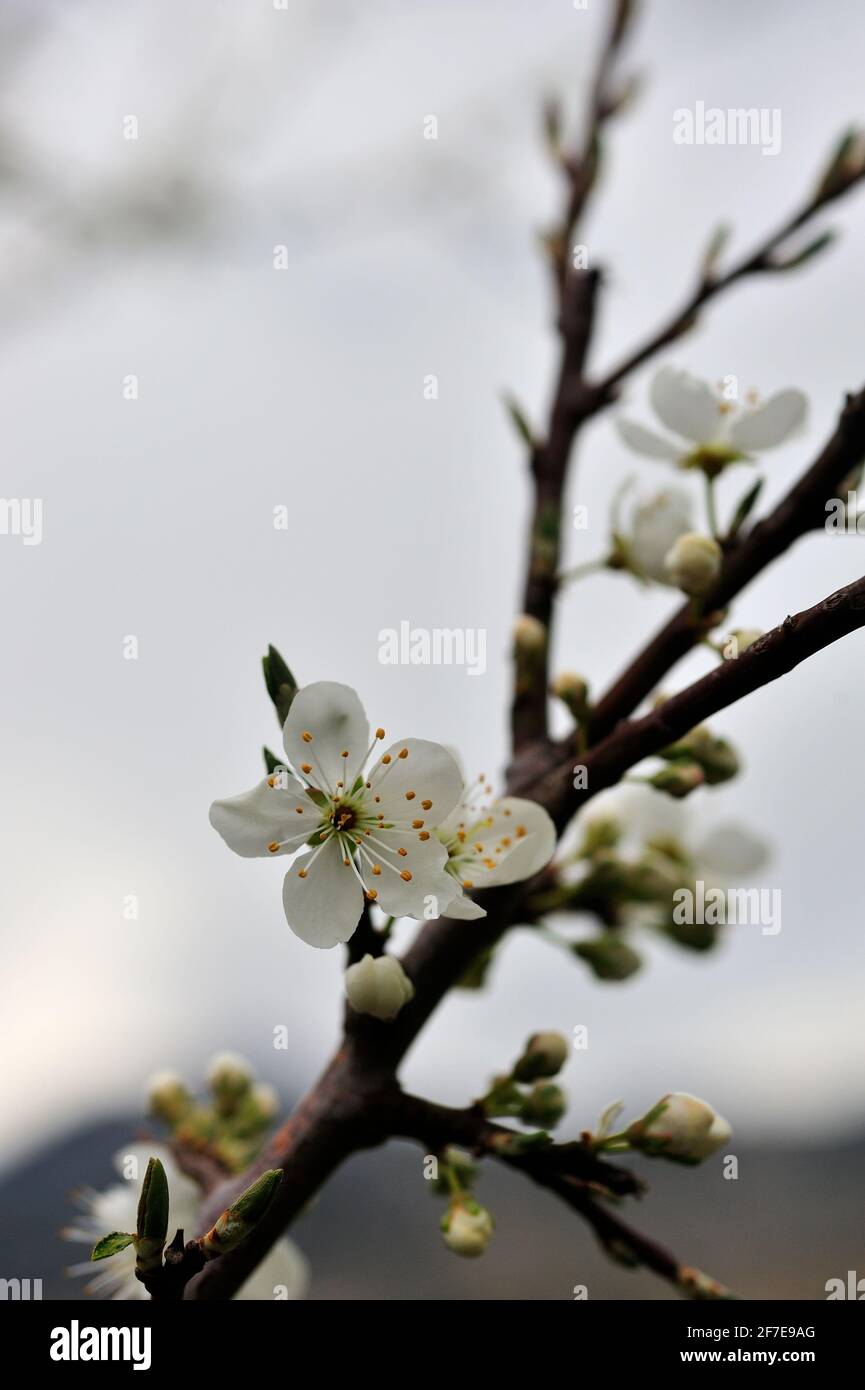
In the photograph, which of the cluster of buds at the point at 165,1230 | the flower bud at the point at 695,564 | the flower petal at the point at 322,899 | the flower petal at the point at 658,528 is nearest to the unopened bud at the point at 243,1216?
the cluster of buds at the point at 165,1230

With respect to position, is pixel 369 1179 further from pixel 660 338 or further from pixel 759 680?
pixel 759 680

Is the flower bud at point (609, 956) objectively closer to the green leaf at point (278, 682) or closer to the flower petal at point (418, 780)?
the flower petal at point (418, 780)

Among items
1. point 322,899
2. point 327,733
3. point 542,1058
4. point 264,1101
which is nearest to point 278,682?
point 327,733

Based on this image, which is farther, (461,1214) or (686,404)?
(686,404)

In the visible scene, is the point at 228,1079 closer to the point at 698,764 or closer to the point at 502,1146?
the point at 502,1146

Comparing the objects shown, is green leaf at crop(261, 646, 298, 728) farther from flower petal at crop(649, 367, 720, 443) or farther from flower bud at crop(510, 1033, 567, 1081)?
flower petal at crop(649, 367, 720, 443)
